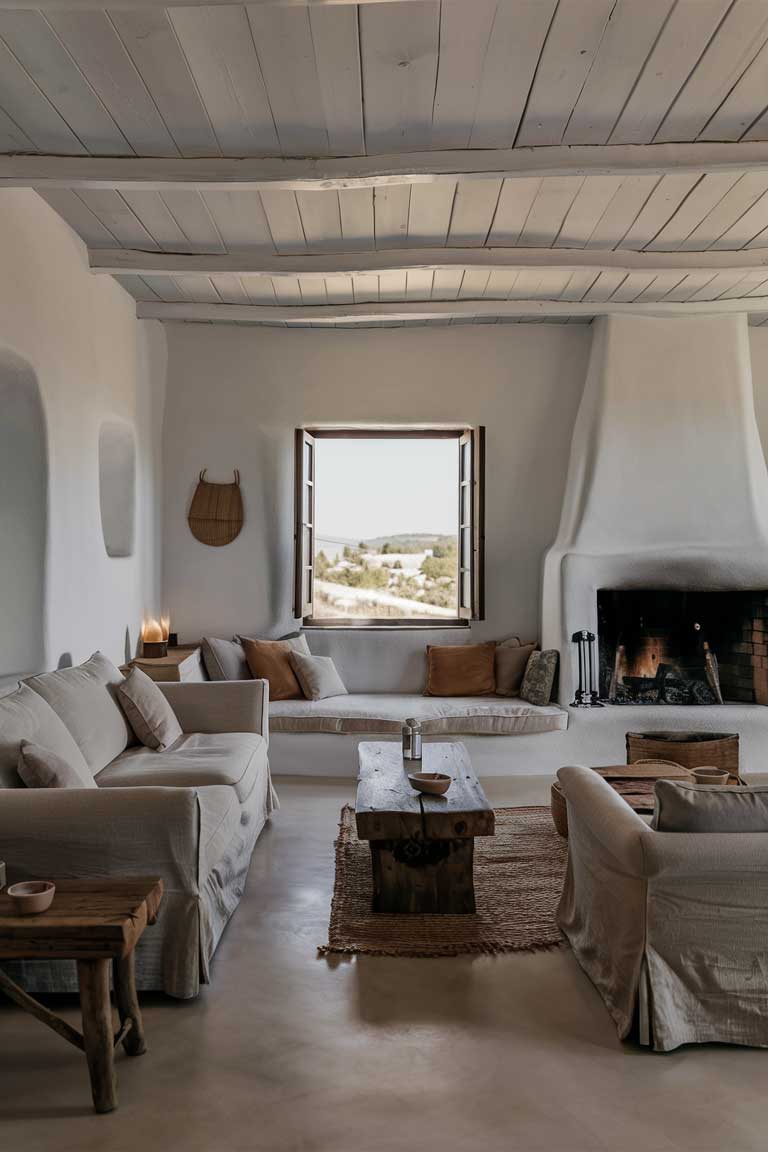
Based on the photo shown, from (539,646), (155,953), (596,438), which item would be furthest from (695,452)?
(155,953)

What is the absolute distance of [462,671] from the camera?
627 cm

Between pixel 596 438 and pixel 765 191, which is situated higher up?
pixel 765 191

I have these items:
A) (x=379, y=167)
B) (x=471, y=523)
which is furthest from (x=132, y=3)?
(x=471, y=523)

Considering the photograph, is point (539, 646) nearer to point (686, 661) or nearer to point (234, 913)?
point (686, 661)

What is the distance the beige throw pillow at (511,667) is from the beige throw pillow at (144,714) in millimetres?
2594

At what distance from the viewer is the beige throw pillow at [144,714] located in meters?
4.26

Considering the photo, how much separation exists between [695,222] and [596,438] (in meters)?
1.69

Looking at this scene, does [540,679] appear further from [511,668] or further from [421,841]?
[421,841]

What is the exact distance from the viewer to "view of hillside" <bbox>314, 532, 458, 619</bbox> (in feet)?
24.0

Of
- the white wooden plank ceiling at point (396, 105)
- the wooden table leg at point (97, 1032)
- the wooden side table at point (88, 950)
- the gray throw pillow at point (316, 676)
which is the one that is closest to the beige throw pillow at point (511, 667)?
the gray throw pillow at point (316, 676)

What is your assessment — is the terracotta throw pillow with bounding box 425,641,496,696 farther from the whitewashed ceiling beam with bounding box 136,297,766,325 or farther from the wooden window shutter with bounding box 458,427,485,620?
the whitewashed ceiling beam with bounding box 136,297,766,325

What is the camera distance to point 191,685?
483 centimetres

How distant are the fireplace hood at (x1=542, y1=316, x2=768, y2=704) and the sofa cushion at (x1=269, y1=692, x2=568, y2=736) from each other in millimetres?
601

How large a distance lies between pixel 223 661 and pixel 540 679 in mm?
2067
